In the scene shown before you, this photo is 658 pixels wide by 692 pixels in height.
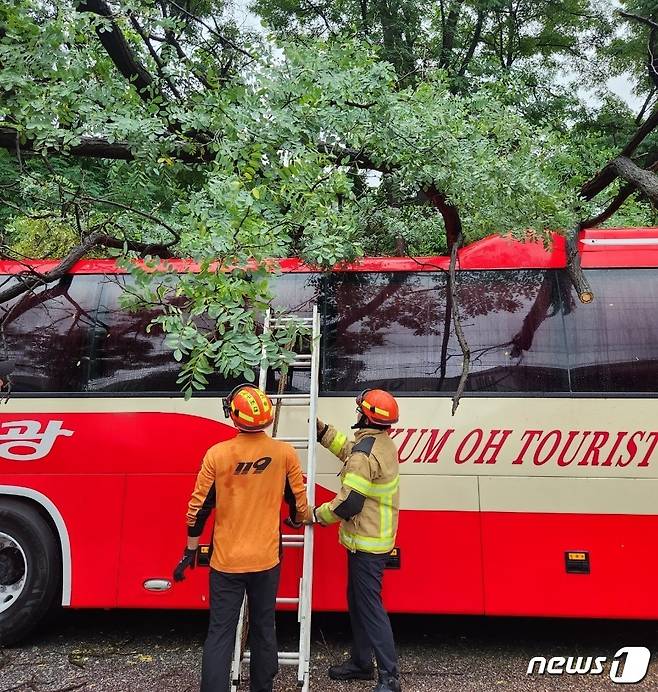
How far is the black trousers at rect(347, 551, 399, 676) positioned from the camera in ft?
11.5

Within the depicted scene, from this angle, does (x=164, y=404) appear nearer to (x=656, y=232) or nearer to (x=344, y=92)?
(x=344, y=92)

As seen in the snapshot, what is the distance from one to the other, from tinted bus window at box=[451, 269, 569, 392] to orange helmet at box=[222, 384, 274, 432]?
165 centimetres

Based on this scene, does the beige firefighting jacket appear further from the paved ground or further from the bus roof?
the bus roof

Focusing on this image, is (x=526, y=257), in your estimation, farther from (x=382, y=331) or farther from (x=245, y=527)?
(x=245, y=527)

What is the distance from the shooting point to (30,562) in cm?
432

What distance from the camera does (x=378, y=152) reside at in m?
4.41

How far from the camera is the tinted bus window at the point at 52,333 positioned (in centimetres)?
439

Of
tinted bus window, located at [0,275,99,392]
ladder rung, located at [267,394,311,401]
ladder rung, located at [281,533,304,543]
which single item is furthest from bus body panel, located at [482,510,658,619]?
tinted bus window, located at [0,275,99,392]

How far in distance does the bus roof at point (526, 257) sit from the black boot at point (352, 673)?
2.90 metres

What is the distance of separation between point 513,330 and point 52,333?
3.65 meters

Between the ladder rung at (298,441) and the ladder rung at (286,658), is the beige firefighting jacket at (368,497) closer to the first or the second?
the ladder rung at (298,441)

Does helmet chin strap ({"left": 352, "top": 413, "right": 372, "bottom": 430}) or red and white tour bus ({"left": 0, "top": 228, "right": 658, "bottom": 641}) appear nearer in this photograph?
helmet chin strap ({"left": 352, "top": 413, "right": 372, "bottom": 430})

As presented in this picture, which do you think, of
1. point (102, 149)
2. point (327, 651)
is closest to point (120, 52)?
point (102, 149)

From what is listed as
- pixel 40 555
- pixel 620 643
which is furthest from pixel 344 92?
pixel 620 643
